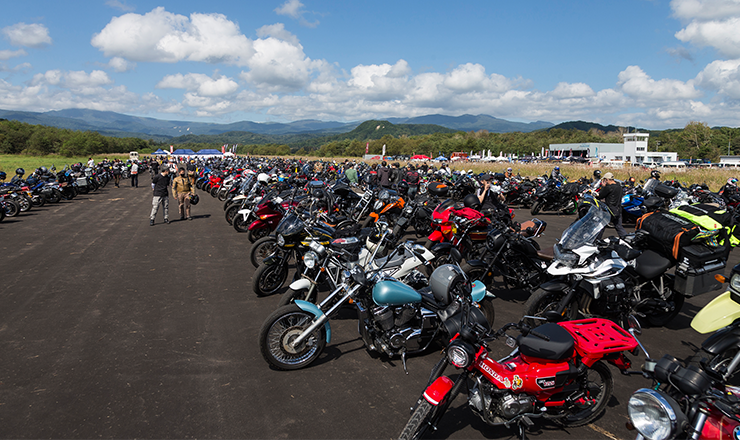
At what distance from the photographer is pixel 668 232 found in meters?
4.45

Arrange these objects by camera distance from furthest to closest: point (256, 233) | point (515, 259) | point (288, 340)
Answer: point (256, 233) < point (515, 259) < point (288, 340)

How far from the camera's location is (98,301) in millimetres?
5344

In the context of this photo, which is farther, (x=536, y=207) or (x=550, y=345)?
(x=536, y=207)

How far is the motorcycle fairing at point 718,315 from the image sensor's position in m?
3.17

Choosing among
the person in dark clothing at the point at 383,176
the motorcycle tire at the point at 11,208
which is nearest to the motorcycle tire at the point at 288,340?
the person in dark clothing at the point at 383,176

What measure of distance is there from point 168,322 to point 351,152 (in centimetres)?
11695

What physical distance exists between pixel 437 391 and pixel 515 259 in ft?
11.2

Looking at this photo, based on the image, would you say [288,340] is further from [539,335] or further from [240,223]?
[240,223]

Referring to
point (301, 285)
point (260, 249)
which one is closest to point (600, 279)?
point (301, 285)

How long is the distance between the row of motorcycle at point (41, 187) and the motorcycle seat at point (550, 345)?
13943 millimetres

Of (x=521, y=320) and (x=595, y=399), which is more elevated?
(x=521, y=320)

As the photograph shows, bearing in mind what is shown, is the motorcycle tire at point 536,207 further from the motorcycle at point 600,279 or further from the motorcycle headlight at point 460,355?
the motorcycle headlight at point 460,355

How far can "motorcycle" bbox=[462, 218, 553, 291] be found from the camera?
5.10 m

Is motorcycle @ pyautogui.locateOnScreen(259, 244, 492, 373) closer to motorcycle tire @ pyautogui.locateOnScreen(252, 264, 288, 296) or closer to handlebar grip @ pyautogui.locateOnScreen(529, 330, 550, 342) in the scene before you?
handlebar grip @ pyautogui.locateOnScreen(529, 330, 550, 342)
